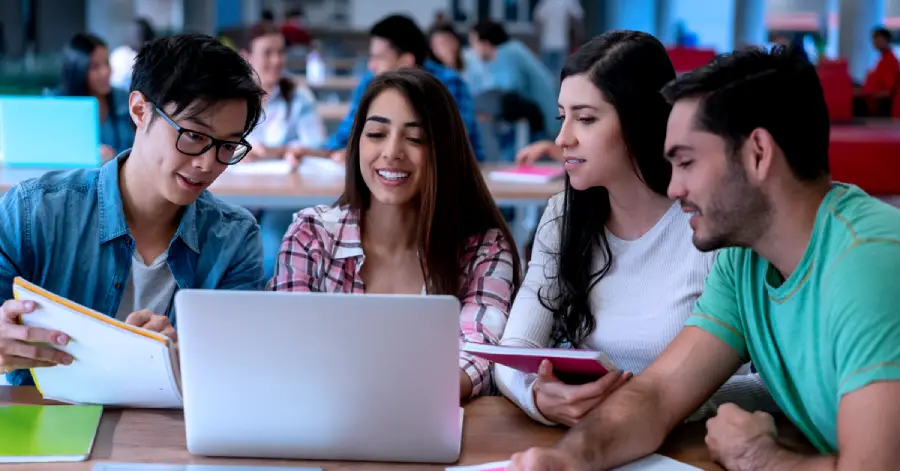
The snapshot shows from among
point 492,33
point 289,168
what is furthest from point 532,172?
point 492,33

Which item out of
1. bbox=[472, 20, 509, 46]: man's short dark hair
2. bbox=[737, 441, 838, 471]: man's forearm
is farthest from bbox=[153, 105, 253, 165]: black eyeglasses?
bbox=[472, 20, 509, 46]: man's short dark hair

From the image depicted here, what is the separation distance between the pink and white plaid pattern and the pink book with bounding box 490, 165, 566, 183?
160cm

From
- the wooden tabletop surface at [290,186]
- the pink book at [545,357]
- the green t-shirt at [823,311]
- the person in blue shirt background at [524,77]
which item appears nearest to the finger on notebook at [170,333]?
the pink book at [545,357]

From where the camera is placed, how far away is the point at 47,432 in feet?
4.46

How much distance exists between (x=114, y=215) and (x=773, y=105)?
115cm

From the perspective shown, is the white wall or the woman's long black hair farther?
the white wall

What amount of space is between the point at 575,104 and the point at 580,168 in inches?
4.4

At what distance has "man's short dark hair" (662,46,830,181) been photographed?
1276mm

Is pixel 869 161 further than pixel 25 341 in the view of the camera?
Yes

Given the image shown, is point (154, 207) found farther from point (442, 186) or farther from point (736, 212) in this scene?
point (736, 212)

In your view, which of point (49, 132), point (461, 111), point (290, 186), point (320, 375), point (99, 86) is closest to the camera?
point (320, 375)

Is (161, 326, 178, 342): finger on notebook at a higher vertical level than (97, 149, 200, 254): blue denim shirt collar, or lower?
lower

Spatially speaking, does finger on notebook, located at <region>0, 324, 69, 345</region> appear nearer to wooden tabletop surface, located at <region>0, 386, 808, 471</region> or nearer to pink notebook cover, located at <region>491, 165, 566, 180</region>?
wooden tabletop surface, located at <region>0, 386, 808, 471</region>

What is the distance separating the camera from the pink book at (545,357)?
1312 millimetres
